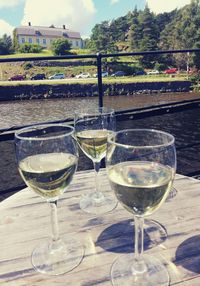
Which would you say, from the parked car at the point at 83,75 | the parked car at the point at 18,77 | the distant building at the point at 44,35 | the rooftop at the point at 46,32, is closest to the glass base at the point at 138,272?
the parked car at the point at 83,75

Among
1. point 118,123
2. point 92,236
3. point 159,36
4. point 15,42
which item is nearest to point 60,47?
point 15,42

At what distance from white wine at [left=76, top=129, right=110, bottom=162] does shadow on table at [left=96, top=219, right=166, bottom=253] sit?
25 cm

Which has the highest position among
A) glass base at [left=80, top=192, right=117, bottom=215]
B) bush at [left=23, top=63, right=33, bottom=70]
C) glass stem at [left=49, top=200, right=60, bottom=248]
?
bush at [left=23, top=63, right=33, bottom=70]

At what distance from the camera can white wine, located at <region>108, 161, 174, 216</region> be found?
69cm

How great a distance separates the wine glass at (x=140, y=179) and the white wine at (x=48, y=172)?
13 centimetres

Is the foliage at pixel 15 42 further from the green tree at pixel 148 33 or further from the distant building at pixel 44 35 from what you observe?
the green tree at pixel 148 33

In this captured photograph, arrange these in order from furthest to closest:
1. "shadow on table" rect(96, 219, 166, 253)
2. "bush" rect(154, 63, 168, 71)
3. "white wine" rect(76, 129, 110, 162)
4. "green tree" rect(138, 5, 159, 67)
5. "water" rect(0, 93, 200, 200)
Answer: "green tree" rect(138, 5, 159, 67) → "bush" rect(154, 63, 168, 71) → "water" rect(0, 93, 200, 200) → "white wine" rect(76, 129, 110, 162) → "shadow on table" rect(96, 219, 166, 253)

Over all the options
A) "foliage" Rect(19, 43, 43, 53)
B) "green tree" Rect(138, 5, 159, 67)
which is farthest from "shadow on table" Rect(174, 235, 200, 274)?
"foliage" Rect(19, 43, 43, 53)

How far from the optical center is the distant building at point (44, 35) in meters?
91.1

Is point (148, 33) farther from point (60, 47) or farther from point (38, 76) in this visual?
point (38, 76)

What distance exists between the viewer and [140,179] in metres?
0.73

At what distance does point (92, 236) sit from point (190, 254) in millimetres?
286

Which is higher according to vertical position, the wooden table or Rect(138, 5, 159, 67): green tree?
Rect(138, 5, 159, 67): green tree

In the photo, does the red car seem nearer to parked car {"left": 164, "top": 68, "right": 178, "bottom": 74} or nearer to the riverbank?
the riverbank
